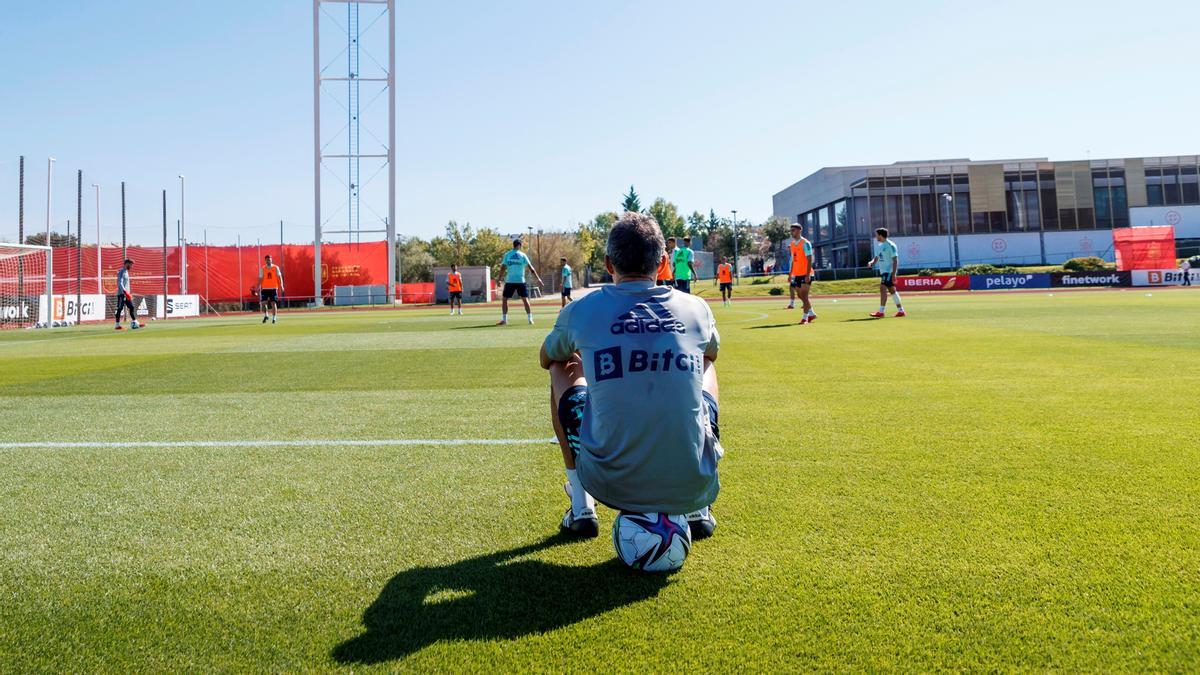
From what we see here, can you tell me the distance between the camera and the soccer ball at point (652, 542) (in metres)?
2.55

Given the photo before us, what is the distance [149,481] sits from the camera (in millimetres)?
3955

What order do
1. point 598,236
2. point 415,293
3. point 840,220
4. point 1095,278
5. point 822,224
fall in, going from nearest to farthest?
point 1095,278 < point 415,293 < point 840,220 < point 822,224 < point 598,236

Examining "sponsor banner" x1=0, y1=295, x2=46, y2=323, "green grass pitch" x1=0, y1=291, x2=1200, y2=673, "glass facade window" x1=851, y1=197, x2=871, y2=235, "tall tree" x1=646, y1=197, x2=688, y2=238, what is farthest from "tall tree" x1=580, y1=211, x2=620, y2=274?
"green grass pitch" x1=0, y1=291, x2=1200, y2=673

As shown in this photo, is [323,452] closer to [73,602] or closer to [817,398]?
[73,602]

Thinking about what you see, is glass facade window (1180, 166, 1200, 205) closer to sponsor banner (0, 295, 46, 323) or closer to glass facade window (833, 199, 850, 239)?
glass facade window (833, 199, 850, 239)

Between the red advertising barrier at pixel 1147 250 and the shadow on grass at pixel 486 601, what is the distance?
49526 millimetres

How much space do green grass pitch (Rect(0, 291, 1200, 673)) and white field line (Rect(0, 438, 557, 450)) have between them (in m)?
0.06

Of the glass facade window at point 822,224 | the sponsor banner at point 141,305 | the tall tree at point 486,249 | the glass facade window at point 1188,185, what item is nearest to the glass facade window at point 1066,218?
the glass facade window at point 1188,185

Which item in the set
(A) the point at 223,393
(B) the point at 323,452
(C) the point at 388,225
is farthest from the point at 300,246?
(B) the point at 323,452

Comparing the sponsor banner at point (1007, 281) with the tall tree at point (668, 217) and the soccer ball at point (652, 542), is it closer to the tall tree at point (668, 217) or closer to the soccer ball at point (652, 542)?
the soccer ball at point (652, 542)

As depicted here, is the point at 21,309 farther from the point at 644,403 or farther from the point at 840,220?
the point at 840,220

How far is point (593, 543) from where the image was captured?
116 inches

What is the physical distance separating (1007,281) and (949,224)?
902 inches

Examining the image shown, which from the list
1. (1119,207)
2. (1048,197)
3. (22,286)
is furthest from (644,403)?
(1119,207)
